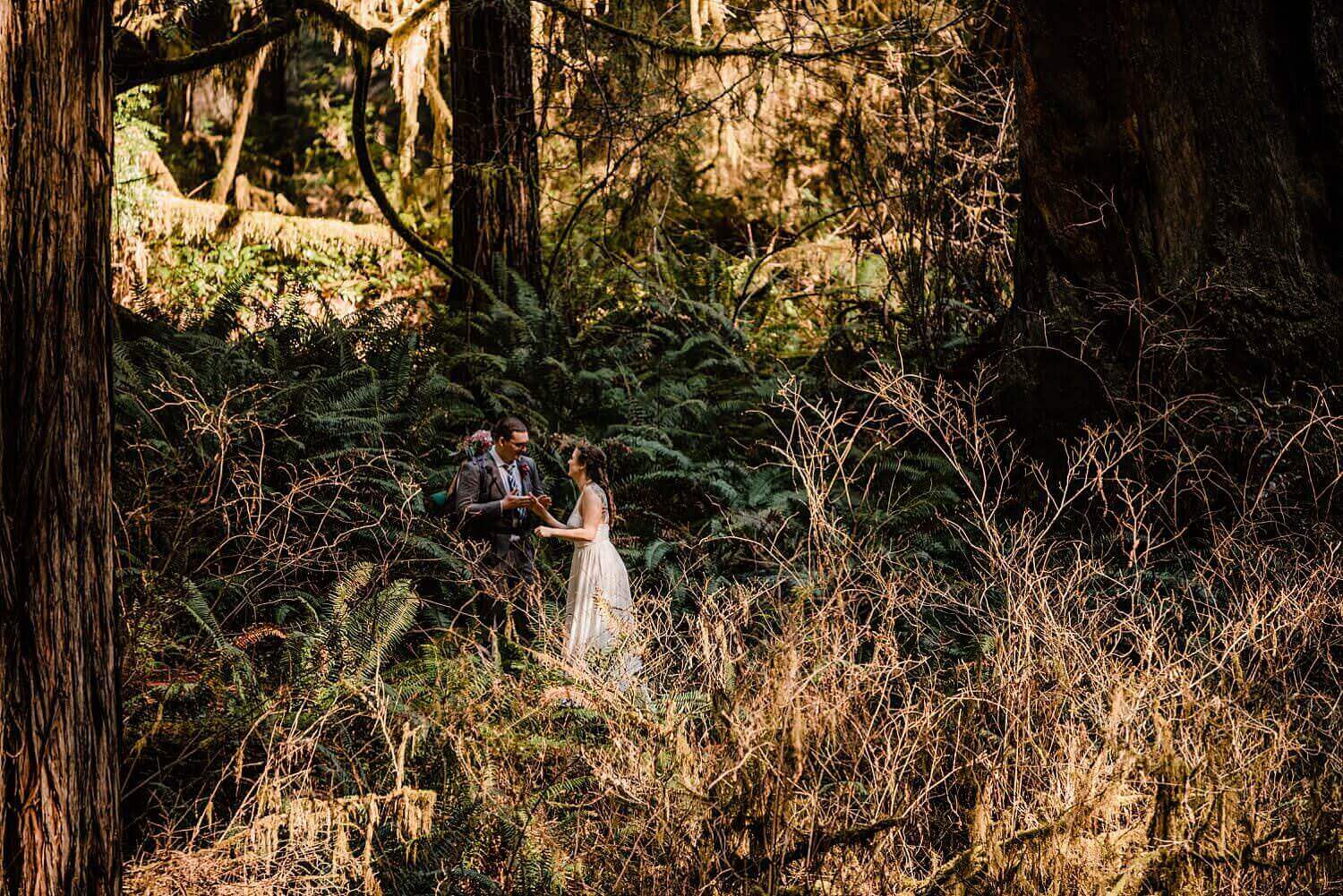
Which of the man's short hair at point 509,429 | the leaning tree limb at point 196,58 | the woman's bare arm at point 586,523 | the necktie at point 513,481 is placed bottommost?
the woman's bare arm at point 586,523

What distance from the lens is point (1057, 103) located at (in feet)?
29.8

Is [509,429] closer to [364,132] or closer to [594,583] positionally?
[594,583]

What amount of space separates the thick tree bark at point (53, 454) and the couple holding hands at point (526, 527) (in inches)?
131

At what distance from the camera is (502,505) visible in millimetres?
7016

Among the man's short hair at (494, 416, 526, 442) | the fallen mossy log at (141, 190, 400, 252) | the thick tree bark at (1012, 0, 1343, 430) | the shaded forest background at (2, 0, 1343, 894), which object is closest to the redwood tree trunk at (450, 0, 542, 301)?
the shaded forest background at (2, 0, 1343, 894)

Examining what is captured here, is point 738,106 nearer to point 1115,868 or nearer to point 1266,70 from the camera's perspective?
point 1266,70

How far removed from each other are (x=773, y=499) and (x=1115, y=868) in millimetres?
5411

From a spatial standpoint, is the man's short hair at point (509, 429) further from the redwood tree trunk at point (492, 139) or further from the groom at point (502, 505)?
the redwood tree trunk at point (492, 139)

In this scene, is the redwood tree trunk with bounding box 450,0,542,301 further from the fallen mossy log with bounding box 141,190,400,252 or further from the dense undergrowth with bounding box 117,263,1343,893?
the fallen mossy log with bounding box 141,190,400,252

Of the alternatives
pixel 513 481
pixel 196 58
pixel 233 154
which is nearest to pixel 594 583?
pixel 513 481

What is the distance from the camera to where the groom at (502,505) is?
280 inches

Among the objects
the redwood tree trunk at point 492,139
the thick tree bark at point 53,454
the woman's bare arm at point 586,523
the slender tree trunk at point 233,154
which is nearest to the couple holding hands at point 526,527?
the woman's bare arm at point 586,523

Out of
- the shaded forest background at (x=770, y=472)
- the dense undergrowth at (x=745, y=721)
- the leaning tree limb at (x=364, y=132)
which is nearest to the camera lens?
the dense undergrowth at (x=745, y=721)

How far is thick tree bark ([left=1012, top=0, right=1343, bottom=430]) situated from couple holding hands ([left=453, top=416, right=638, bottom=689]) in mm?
4074
